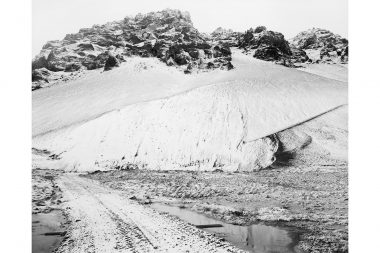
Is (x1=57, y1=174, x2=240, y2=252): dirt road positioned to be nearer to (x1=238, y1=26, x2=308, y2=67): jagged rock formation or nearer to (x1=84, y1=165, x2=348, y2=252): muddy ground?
(x1=84, y1=165, x2=348, y2=252): muddy ground

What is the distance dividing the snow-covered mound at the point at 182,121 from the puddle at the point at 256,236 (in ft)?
11.3

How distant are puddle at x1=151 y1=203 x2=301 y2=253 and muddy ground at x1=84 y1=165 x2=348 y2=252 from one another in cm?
21

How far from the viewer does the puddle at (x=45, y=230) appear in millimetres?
6579

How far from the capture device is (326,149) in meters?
10.1

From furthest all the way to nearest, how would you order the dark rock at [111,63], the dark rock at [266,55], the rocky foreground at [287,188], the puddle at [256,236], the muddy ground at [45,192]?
1. the dark rock at [111,63]
2. the dark rock at [266,55]
3. the muddy ground at [45,192]
4. the rocky foreground at [287,188]
5. the puddle at [256,236]

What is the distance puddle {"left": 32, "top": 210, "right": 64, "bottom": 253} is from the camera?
6.58 m

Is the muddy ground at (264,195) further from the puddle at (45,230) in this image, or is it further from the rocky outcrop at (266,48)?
the rocky outcrop at (266,48)

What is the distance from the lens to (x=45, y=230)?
7.16 metres

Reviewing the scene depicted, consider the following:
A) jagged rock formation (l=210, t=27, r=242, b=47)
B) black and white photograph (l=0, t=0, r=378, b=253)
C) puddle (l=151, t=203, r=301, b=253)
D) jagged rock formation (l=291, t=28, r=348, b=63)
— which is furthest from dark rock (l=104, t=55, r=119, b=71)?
puddle (l=151, t=203, r=301, b=253)

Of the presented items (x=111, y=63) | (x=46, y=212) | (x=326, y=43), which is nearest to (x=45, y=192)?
(x=46, y=212)

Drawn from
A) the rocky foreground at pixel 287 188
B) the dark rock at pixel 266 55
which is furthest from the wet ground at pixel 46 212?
the dark rock at pixel 266 55
